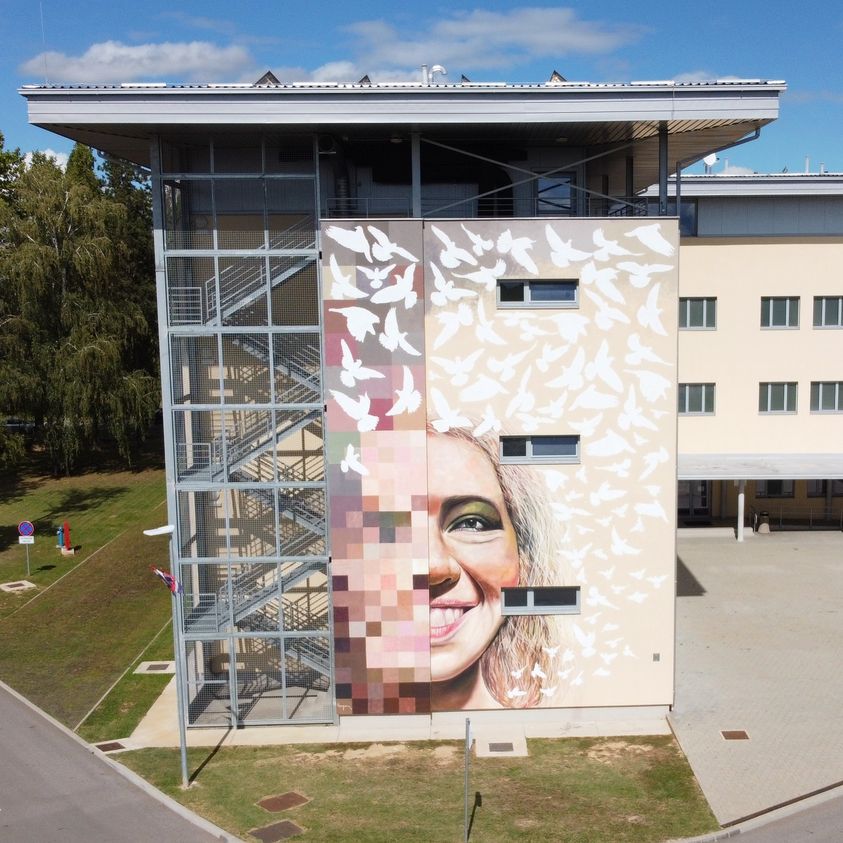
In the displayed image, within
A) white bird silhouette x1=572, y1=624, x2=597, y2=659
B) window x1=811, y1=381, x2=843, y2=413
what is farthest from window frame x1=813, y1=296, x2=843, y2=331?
white bird silhouette x1=572, y1=624, x2=597, y2=659

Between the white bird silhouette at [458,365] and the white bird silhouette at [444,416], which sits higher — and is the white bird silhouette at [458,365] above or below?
above

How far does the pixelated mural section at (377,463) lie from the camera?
60.7 feet

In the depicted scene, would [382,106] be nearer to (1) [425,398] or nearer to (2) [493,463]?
(1) [425,398]

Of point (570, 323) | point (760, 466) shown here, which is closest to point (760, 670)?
point (570, 323)

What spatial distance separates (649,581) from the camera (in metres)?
19.5

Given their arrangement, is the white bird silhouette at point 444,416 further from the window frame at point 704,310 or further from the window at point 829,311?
the window at point 829,311

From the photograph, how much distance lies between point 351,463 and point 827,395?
23.6 meters

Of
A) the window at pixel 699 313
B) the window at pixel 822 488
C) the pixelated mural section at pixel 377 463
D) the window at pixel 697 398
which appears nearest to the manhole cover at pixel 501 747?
the pixelated mural section at pixel 377 463

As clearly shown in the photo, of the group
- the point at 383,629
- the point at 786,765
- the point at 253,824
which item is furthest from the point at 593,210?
the point at 253,824

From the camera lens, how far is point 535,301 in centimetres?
1884

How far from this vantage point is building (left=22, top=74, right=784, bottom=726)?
60.7 ft

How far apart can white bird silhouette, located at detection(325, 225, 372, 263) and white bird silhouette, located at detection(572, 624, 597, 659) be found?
9.02 m

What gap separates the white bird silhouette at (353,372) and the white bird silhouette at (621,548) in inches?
232

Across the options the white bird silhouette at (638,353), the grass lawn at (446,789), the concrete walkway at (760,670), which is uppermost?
the white bird silhouette at (638,353)
